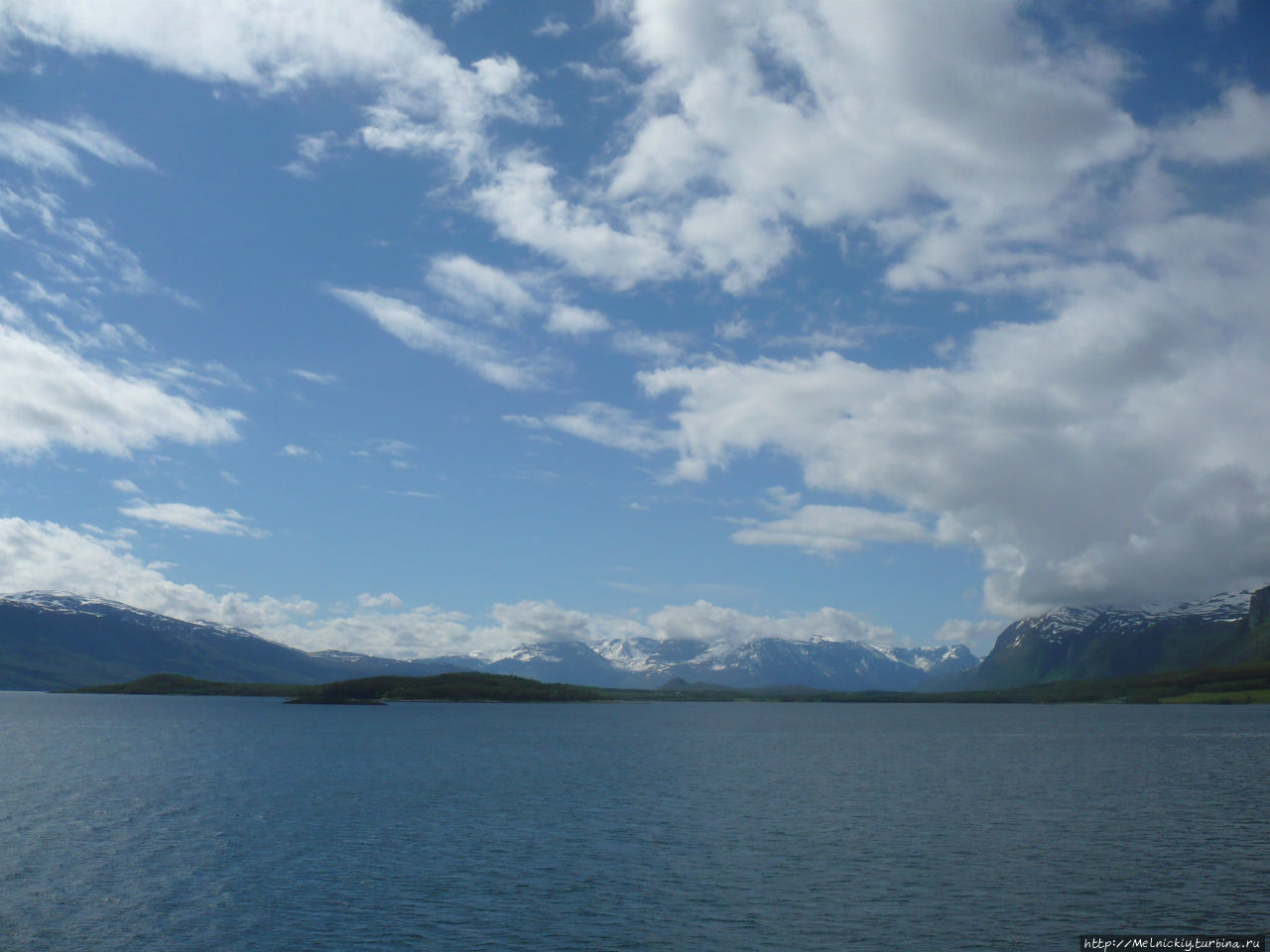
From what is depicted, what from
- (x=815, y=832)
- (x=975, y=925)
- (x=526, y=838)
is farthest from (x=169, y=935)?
(x=815, y=832)

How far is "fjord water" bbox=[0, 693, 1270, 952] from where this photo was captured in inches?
1748

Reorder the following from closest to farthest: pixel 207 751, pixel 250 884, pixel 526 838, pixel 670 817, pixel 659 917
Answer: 1. pixel 659 917
2. pixel 250 884
3. pixel 526 838
4. pixel 670 817
5. pixel 207 751

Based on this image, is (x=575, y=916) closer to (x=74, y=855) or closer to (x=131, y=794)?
(x=74, y=855)

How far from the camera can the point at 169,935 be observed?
141 ft

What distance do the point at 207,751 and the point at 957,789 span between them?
12120cm

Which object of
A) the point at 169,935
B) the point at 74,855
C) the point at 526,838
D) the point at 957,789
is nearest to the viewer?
the point at 169,935

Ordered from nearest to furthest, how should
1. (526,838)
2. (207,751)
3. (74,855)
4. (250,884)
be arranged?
1. (250,884)
2. (74,855)
3. (526,838)
4. (207,751)

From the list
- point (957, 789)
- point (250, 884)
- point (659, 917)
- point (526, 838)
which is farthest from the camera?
point (957, 789)

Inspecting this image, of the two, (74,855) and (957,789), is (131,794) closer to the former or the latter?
(74,855)

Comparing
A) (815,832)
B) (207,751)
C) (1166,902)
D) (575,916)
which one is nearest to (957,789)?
(815,832)

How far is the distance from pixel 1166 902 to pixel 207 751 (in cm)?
14384

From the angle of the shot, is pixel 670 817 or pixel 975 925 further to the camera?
pixel 670 817

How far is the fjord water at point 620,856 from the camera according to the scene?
44.4 meters

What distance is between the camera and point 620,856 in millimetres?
62375
